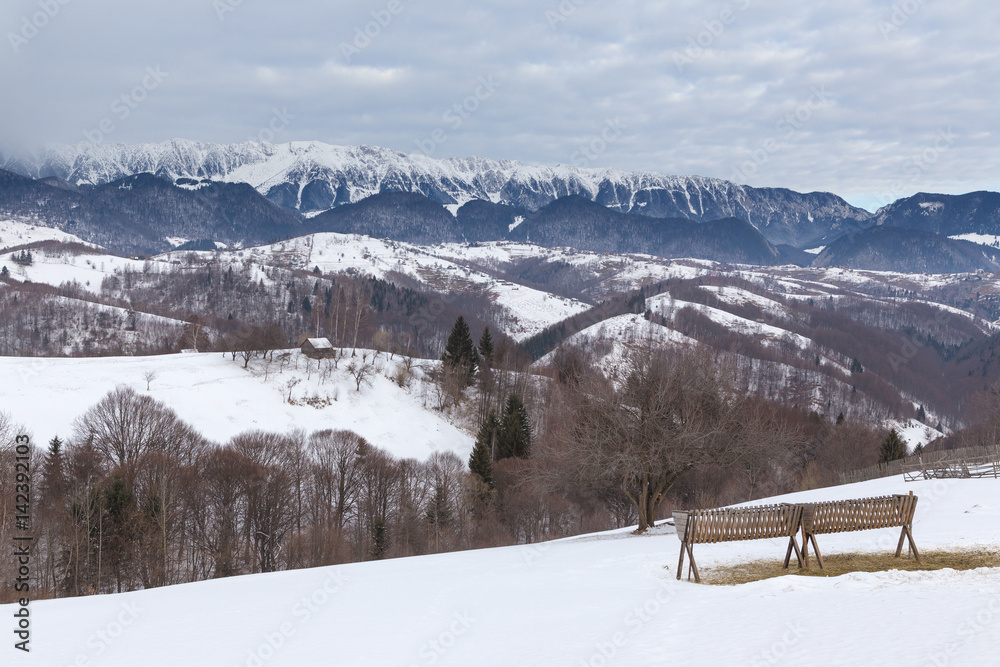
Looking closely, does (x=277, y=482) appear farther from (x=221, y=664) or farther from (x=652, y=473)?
(x=221, y=664)

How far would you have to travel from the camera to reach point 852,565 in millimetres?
17094

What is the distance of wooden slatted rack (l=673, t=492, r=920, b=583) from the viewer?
16.5 meters

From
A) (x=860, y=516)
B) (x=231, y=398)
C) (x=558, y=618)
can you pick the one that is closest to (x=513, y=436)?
(x=231, y=398)

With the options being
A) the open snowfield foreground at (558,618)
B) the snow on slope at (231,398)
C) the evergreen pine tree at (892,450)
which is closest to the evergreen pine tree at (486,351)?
the snow on slope at (231,398)

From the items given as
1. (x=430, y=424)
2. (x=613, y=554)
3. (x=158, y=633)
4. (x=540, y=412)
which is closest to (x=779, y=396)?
(x=540, y=412)

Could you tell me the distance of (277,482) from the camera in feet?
178

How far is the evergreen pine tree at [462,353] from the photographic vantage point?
101 metres

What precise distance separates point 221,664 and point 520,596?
735 centimetres

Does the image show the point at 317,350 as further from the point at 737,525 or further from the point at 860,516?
the point at 860,516

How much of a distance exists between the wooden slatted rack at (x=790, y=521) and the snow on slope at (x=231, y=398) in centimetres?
6689

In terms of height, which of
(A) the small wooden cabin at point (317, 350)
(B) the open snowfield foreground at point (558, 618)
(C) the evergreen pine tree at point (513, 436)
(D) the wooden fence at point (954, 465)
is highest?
(B) the open snowfield foreground at point (558, 618)

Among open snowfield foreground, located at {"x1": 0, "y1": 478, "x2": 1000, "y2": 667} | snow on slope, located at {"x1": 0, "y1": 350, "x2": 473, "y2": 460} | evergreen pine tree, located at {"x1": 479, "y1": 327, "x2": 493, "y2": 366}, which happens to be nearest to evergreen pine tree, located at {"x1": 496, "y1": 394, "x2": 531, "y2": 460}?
snow on slope, located at {"x1": 0, "y1": 350, "x2": 473, "y2": 460}

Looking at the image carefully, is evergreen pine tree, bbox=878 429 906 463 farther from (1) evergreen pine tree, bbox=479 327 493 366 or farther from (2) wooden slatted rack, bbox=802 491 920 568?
(2) wooden slatted rack, bbox=802 491 920 568

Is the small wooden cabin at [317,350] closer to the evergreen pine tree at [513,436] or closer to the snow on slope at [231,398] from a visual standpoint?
the snow on slope at [231,398]
